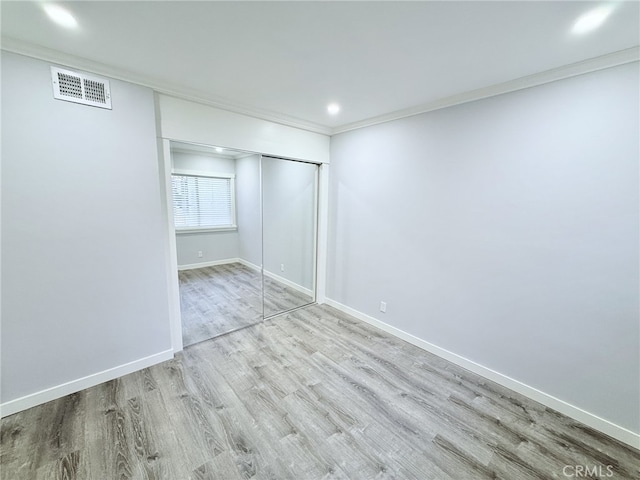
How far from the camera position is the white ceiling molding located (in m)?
1.63

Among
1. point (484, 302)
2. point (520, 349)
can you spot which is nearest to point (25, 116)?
point (484, 302)

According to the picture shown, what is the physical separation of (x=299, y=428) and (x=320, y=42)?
2.59 metres

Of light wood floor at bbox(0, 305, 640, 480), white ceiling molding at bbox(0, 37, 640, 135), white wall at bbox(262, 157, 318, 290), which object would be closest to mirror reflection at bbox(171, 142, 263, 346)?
white wall at bbox(262, 157, 318, 290)

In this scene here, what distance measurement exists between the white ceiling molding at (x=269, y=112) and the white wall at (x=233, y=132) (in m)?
0.07

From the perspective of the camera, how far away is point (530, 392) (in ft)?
6.89

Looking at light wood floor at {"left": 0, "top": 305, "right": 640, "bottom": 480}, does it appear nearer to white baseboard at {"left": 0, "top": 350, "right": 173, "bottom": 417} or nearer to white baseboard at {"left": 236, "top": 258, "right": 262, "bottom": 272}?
white baseboard at {"left": 0, "top": 350, "right": 173, "bottom": 417}

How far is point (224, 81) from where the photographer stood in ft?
6.97

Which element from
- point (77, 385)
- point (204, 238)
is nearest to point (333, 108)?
point (77, 385)

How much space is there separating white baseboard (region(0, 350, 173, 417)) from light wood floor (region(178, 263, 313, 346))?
16.7 inches

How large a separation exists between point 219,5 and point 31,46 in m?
1.43

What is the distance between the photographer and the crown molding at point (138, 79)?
5.41 feet

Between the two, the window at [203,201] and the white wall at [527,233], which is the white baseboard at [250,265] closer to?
the window at [203,201]

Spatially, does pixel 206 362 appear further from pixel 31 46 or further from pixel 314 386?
pixel 31 46

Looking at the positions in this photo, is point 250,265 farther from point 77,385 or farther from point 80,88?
point 80,88
